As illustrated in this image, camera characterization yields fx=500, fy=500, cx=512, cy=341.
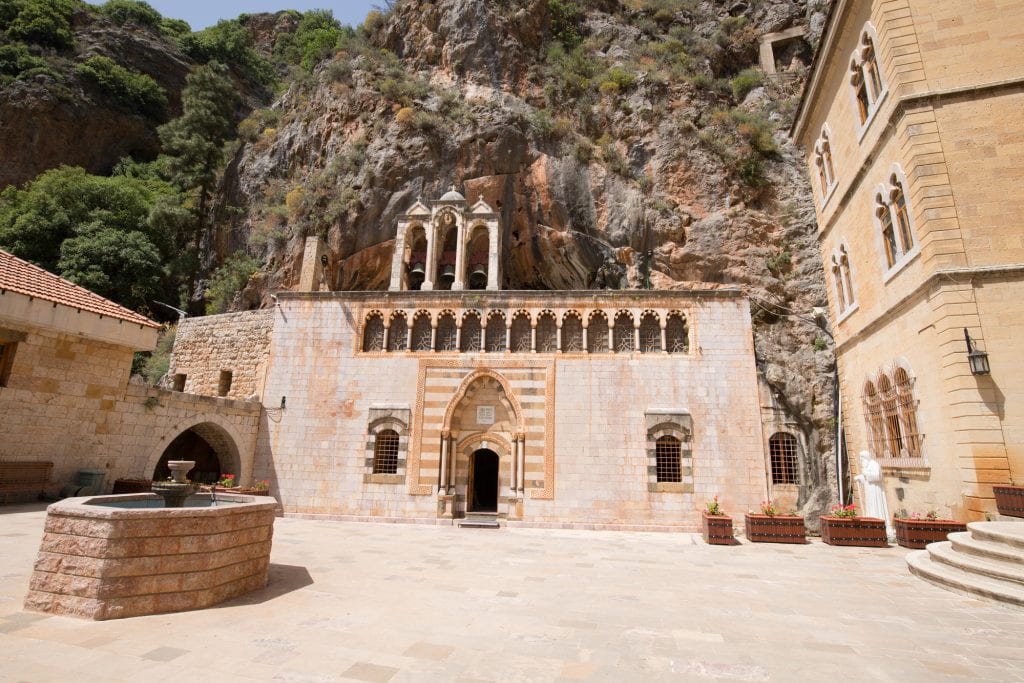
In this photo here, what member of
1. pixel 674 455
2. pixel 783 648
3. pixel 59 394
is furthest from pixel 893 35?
pixel 59 394

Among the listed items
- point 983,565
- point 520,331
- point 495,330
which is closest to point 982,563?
point 983,565

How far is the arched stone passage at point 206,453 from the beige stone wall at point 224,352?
1.97 m

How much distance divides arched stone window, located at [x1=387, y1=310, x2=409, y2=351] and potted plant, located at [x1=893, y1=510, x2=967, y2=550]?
47.4ft

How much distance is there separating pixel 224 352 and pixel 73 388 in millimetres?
7115

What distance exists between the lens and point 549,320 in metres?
17.2

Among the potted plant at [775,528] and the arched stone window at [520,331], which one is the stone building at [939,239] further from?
the arched stone window at [520,331]

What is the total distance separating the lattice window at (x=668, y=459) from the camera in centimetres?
1562

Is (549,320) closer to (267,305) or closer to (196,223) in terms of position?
(267,305)

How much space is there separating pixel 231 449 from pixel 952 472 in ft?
63.8

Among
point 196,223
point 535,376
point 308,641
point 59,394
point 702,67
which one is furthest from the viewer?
point 196,223

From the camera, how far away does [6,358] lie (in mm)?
11812

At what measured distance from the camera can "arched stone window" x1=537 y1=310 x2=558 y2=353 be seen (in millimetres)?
17109

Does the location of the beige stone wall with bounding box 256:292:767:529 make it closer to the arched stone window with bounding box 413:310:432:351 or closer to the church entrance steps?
the arched stone window with bounding box 413:310:432:351

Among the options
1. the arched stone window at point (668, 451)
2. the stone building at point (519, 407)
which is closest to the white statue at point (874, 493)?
the stone building at point (519, 407)
